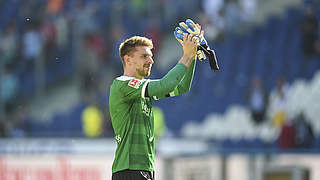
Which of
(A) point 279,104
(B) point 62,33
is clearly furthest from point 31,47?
(A) point 279,104

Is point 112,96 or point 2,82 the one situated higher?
point 2,82

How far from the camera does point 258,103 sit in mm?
13148

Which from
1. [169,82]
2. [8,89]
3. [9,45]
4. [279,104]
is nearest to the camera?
[169,82]

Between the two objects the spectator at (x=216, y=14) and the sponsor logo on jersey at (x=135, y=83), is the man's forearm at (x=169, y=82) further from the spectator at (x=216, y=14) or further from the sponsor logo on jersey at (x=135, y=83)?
the spectator at (x=216, y=14)

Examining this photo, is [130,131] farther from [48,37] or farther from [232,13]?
[48,37]

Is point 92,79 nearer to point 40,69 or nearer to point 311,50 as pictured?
point 40,69

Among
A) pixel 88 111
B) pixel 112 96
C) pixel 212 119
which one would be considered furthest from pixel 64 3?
pixel 112 96

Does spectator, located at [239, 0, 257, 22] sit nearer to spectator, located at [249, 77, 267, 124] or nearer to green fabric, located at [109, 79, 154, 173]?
spectator, located at [249, 77, 267, 124]

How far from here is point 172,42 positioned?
637 inches

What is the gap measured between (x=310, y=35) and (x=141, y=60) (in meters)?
8.49

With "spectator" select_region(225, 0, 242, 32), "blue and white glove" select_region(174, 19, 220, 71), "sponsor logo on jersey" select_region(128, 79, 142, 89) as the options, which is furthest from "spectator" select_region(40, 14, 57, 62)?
"blue and white glove" select_region(174, 19, 220, 71)

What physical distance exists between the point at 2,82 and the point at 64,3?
245 centimetres

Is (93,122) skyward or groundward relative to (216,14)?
groundward

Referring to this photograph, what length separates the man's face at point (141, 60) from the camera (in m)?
5.39
